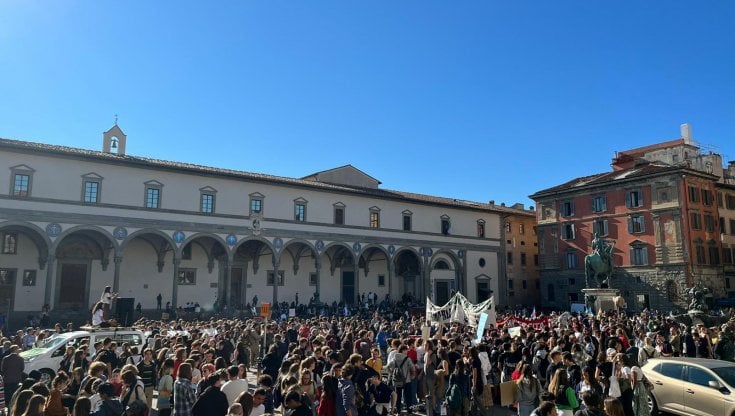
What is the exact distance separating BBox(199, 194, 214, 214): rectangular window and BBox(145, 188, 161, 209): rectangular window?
96.6 inches

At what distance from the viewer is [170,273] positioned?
31984 mm

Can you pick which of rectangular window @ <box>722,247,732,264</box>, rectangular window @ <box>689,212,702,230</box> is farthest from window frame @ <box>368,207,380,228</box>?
rectangular window @ <box>722,247,732,264</box>

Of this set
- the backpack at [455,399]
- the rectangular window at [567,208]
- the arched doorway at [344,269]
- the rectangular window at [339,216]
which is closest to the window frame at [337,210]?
the rectangular window at [339,216]

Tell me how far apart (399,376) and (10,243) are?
25.4 meters

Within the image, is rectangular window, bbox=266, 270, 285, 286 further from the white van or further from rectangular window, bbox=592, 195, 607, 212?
rectangular window, bbox=592, 195, 607, 212

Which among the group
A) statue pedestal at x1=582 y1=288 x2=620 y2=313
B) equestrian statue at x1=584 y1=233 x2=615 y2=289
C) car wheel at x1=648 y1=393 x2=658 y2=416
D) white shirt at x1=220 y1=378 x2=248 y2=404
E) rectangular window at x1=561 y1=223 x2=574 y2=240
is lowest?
car wheel at x1=648 y1=393 x2=658 y2=416

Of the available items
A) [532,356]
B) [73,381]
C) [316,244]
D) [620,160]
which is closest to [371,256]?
[316,244]

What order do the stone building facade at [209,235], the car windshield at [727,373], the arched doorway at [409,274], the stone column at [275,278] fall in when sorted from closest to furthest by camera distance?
the car windshield at [727,373], the stone building facade at [209,235], the stone column at [275,278], the arched doorway at [409,274]

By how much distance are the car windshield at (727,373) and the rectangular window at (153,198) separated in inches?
1095

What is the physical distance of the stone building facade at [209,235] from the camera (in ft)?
88.1

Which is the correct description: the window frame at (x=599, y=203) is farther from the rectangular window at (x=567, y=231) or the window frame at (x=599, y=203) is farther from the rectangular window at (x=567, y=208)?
the rectangular window at (x=567, y=231)

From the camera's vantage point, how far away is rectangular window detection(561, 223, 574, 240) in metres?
44.7

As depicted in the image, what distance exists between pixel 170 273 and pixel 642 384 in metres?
29.2

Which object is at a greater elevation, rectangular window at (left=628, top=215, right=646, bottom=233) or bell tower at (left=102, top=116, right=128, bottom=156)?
bell tower at (left=102, top=116, right=128, bottom=156)
